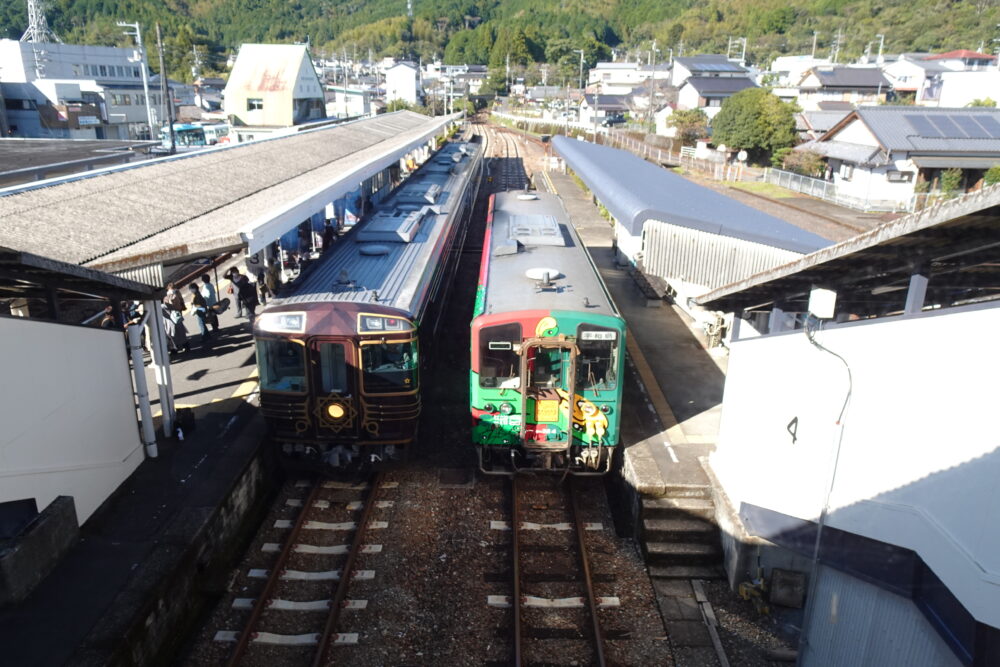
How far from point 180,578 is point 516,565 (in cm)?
323

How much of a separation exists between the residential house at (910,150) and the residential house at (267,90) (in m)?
27.1

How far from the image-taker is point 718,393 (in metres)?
10.8

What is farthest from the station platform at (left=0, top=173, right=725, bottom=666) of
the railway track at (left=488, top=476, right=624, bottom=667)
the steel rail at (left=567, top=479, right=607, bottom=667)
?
the railway track at (left=488, top=476, right=624, bottom=667)

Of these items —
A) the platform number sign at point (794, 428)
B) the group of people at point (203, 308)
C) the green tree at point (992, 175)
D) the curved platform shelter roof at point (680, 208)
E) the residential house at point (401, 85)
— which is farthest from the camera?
the residential house at point (401, 85)

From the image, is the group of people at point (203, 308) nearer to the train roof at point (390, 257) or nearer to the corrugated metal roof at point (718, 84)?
the train roof at point (390, 257)

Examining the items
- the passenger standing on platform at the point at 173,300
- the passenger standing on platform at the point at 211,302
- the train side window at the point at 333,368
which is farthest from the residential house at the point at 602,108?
the train side window at the point at 333,368

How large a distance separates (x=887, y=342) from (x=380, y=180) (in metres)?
18.1

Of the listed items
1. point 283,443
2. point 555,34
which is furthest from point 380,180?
point 555,34

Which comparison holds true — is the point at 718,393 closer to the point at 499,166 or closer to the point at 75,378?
the point at 75,378

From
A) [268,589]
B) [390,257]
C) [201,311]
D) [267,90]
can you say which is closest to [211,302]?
[201,311]

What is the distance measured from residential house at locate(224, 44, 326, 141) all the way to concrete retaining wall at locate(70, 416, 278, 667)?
106 ft

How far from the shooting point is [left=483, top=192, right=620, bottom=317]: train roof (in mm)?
8141

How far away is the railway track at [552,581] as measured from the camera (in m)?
6.31

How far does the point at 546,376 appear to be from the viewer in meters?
7.93
